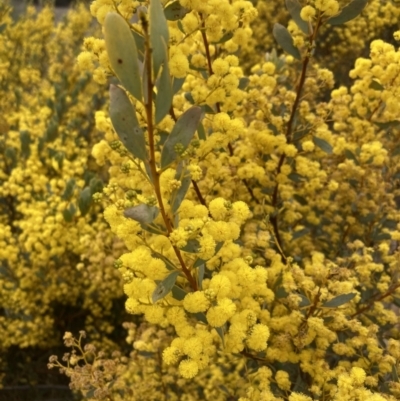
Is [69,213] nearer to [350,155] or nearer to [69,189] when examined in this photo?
[69,189]

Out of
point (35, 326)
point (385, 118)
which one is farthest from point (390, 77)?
point (35, 326)

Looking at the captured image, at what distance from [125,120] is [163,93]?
0.36 feet

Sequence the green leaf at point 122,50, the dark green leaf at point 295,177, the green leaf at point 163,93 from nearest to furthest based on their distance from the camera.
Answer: the green leaf at point 122,50 → the green leaf at point 163,93 → the dark green leaf at point 295,177

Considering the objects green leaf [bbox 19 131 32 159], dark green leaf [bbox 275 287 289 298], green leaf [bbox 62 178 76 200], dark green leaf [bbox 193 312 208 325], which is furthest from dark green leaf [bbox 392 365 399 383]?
green leaf [bbox 19 131 32 159]

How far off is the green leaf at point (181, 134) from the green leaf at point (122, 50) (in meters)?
0.23

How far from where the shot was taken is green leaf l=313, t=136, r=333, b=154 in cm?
220

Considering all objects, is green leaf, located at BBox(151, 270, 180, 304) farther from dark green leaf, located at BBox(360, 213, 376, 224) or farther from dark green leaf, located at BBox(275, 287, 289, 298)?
dark green leaf, located at BBox(360, 213, 376, 224)

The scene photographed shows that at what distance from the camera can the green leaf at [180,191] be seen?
4.25 feet

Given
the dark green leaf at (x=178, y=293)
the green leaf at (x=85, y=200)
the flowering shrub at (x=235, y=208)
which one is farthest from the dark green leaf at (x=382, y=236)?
the green leaf at (x=85, y=200)

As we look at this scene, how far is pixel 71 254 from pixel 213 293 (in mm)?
2278

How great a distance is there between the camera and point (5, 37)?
18.4 feet

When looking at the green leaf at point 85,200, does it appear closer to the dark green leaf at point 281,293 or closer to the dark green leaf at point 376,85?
the dark green leaf at point 281,293

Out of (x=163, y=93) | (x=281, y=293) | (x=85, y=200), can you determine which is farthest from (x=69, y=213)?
(x=163, y=93)

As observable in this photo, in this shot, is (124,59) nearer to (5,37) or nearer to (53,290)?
(53,290)
